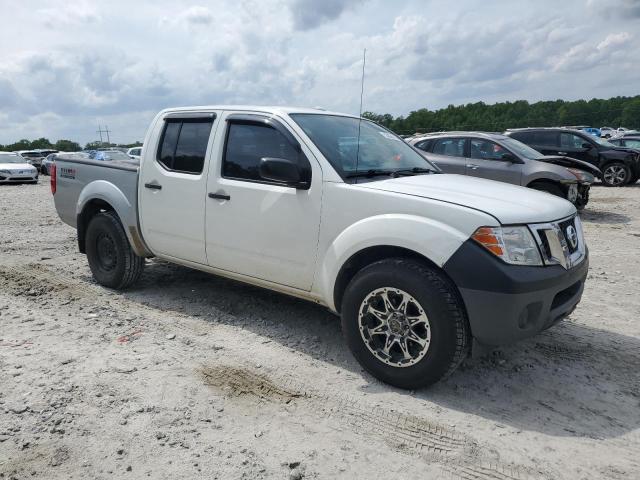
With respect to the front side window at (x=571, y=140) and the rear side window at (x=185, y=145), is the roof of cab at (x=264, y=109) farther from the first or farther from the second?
the front side window at (x=571, y=140)

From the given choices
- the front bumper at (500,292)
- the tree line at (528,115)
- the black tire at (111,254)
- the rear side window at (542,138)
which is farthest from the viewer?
the tree line at (528,115)

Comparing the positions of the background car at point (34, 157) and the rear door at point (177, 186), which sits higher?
the rear door at point (177, 186)

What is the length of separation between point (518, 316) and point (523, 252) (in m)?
0.38

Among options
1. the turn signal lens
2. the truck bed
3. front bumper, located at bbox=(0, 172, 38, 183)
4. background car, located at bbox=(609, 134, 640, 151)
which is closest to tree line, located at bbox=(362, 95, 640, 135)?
background car, located at bbox=(609, 134, 640, 151)

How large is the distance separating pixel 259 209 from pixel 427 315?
1593mm

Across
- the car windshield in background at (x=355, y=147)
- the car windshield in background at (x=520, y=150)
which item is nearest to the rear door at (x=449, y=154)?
the car windshield in background at (x=520, y=150)

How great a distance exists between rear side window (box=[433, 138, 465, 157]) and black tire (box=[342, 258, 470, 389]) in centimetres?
804

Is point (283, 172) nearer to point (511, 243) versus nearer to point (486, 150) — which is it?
point (511, 243)

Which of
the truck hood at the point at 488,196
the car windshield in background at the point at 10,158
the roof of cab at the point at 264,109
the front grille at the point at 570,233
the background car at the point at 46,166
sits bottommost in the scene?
the background car at the point at 46,166

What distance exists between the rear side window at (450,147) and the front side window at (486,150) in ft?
0.84

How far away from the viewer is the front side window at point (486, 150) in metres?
10.5

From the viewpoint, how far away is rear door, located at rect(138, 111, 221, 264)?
456 centimetres

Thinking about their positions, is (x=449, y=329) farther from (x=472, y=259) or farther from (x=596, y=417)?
(x=596, y=417)

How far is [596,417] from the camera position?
10.4 ft
